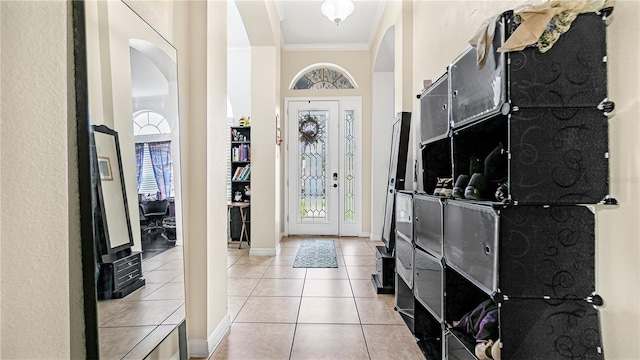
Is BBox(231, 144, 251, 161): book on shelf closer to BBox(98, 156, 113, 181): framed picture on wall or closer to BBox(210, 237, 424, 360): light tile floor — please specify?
BBox(210, 237, 424, 360): light tile floor

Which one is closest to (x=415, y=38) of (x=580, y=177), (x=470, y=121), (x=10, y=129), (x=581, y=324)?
(x=470, y=121)

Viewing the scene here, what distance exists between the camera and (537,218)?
1.12m

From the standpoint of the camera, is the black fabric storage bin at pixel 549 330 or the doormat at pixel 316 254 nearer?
the black fabric storage bin at pixel 549 330

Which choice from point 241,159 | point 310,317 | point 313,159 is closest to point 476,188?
point 310,317

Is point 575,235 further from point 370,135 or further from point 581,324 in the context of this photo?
point 370,135

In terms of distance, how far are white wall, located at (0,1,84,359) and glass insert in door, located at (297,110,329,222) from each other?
4.81 m

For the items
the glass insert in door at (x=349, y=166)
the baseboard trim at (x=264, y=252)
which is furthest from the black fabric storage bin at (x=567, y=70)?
the glass insert in door at (x=349, y=166)

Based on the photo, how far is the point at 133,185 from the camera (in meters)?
1.43

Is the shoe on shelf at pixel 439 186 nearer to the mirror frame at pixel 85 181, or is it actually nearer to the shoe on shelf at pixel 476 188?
the shoe on shelf at pixel 476 188

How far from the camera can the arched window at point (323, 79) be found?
594 cm

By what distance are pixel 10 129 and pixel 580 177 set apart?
5.46ft

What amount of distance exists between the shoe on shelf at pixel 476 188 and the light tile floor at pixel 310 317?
3.66 feet

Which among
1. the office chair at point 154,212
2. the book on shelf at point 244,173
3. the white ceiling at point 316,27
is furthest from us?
the book on shelf at point 244,173

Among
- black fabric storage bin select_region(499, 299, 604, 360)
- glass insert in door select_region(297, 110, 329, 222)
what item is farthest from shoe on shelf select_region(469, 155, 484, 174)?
glass insert in door select_region(297, 110, 329, 222)
